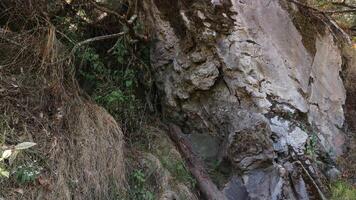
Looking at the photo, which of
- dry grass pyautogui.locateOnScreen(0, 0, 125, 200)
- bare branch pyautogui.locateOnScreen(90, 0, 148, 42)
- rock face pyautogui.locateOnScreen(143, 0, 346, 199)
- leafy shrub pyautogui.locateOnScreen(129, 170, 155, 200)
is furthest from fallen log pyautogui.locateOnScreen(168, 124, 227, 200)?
bare branch pyautogui.locateOnScreen(90, 0, 148, 42)

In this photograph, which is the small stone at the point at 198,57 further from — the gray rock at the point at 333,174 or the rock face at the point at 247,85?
the gray rock at the point at 333,174

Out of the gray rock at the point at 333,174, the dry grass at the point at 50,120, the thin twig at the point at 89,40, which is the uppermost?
the thin twig at the point at 89,40

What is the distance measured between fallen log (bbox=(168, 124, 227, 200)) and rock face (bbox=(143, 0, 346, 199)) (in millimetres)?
108

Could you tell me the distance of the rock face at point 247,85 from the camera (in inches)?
146

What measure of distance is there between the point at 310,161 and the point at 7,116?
256 centimetres

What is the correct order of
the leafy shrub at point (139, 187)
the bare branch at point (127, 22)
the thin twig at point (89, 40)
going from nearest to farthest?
1. the leafy shrub at point (139, 187)
2. the thin twig at point (89, 40)
3. the bare branch at point (127, 22)

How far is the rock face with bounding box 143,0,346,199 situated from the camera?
370cm

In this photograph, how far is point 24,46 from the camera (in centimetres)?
372

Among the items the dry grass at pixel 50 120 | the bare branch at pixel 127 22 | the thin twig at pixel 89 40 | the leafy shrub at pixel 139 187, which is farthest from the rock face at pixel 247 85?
the dry grass at pixel 50 120

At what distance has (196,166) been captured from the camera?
3.88 metres

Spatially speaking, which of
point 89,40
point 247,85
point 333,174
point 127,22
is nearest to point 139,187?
point 247,85

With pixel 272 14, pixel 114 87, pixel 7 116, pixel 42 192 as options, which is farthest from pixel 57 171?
pixel 272 14

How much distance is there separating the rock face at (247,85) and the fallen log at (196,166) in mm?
108

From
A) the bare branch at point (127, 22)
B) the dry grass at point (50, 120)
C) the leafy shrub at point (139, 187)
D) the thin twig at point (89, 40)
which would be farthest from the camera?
the bare branch at point (127, 22)
